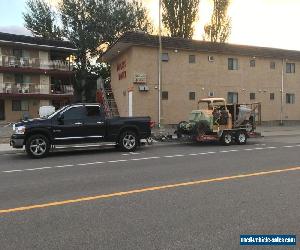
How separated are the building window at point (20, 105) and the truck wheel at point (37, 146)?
30.9 m

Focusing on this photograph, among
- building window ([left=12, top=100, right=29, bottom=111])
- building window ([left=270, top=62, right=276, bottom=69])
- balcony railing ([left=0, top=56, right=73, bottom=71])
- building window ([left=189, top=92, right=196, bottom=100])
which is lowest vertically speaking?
building window ([left=12, top=100, right=29, bottom=111])

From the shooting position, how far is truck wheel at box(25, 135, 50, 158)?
1542 centimetres

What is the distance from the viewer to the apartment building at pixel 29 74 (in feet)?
142

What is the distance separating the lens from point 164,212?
6.93 metres

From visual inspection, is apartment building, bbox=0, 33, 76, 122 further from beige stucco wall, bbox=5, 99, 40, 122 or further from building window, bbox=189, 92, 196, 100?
building window, bbox=189, 92, 196, 100

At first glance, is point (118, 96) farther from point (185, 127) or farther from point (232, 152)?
point (232, 152)

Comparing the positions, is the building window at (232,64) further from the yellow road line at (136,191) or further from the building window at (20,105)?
the building window at (20,105)

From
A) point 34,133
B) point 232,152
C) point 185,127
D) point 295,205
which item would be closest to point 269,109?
point 185,127

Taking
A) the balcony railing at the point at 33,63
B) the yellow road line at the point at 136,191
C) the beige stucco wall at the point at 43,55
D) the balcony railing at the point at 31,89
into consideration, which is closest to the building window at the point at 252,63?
the balcony railing at the point at 31,89

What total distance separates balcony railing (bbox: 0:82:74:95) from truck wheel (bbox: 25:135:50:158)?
29.6 m

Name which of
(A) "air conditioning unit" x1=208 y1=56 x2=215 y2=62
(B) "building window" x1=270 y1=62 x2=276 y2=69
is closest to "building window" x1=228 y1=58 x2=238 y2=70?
(A) "air conditioning unit" x1=208 y1=56 x2=215 y2=62

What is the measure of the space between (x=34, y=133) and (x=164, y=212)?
10086 mm

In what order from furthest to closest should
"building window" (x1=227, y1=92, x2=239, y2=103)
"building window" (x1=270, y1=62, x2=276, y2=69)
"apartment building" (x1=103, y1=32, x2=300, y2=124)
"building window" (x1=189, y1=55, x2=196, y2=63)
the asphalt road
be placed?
"building window" (x1=270, y1=62, x2=276, y2=69) → "building window" (x1=227, y1=92, x2=239, y2=103) → "building window" (x1=189, y1=55, x2=196, y2=63) → "apartment building" (x1=103, y1=32, x2=300, y2=124) → the asphalt road

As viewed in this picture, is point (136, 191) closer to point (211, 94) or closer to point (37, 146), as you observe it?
point (37, 146)
